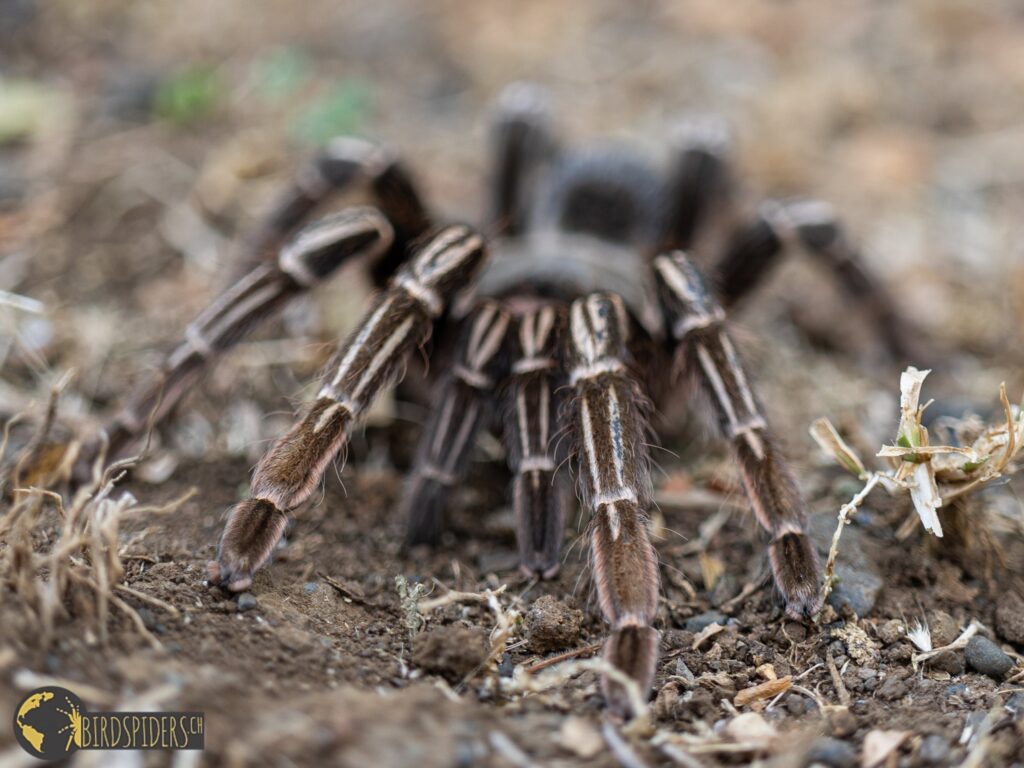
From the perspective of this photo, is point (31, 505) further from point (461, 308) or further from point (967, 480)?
point (967, 480)

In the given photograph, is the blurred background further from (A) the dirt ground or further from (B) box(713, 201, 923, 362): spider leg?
(B) box(713, 201, 923, 362): spider leg

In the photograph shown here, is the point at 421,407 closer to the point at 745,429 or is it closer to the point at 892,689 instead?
the point at 745,429

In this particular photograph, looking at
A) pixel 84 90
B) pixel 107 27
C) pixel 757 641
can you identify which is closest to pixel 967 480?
pixel 757 641

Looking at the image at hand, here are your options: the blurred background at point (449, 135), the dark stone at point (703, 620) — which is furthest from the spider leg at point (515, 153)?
the dark stone at point (703, 620)

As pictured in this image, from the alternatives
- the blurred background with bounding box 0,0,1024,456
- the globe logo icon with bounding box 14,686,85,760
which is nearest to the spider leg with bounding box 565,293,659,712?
the globe logo icon with bounding box 14,686,85,760

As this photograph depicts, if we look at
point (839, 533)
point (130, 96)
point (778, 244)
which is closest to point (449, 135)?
point (130, 96)

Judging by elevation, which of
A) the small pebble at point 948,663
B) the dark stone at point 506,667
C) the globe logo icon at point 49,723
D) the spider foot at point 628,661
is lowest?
the small pebble at point 948,663

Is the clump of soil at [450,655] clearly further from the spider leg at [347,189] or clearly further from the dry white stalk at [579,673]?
the spider leg at [347,189]
